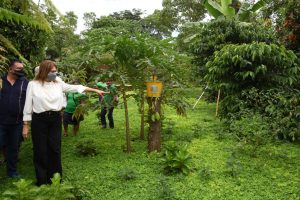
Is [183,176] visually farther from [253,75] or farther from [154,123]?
[253,75]

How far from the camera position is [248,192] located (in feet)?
15.5

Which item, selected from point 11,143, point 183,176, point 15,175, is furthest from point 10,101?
point 183,176

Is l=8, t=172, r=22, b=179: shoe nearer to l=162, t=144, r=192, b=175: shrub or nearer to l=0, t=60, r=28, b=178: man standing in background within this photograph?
l=0, t=60, r=28, b=178: man standing in background

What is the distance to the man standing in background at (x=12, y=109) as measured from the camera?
5.12 meters

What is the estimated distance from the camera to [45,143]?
4.78 metres

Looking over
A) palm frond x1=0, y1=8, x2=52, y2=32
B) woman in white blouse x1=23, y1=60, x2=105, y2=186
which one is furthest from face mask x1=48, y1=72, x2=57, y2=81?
palm frond x1=0, y1=8, x2=52, y2=32

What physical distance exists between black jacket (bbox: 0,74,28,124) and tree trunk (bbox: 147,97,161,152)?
2171 mm

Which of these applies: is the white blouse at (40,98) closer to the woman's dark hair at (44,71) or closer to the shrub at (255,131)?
the woman's dark hair at (44,71)

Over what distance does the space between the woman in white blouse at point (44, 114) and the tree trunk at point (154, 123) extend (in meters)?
1.87

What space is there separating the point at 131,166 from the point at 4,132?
1.96 meters

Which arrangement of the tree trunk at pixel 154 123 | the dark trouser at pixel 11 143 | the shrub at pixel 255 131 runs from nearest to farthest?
the dark trouser at pixel 11 143 < the shrub at pixel 255 131 < the tree trunk at pixel 154 123

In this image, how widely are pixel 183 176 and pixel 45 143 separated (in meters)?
1.96

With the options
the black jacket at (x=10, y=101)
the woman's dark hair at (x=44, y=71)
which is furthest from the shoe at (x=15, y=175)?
the woman's dark hair at (x=44, y=71)

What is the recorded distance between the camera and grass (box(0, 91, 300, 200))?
470 centimetres
